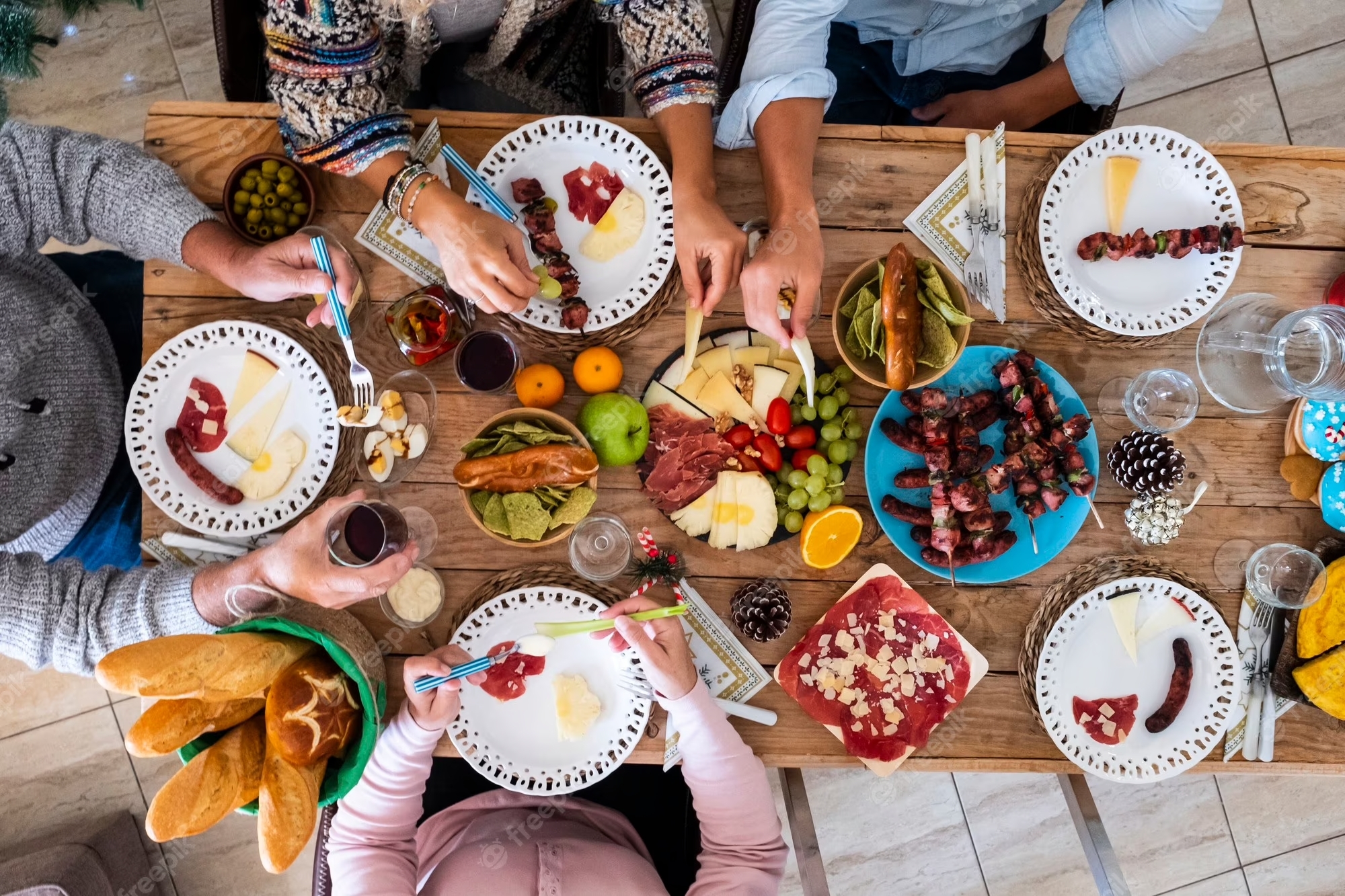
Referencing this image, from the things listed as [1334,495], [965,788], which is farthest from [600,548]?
[965,788]

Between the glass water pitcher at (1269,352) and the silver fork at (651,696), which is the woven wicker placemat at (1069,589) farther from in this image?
the silver fork at (651,696)

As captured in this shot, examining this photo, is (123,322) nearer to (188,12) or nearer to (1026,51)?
(188,12)

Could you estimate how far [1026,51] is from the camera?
2039 millimetres

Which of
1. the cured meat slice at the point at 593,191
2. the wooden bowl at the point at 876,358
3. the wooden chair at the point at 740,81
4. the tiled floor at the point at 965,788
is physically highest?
the wooden chair at the point at 740,81

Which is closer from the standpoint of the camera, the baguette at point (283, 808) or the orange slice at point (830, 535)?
the baguette at point (283, 808)

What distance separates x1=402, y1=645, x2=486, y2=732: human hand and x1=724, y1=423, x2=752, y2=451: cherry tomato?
2.10 feet

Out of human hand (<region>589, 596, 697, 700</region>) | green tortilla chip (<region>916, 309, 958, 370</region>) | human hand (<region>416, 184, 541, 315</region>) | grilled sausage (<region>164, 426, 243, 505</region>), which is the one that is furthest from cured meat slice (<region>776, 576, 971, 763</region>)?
grilled sausage (<region>164, 426, 243, 505</region>)

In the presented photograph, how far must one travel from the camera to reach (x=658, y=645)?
146 centimetres

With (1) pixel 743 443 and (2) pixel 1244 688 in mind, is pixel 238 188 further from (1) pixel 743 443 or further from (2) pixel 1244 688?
(2) pixel 1244 688

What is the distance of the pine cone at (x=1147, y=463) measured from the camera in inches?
59.2

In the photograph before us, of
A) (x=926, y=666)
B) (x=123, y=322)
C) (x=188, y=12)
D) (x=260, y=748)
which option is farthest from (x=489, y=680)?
(x=188, y=12)

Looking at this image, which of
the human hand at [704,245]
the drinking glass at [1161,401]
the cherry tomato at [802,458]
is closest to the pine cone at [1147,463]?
the drinking glass at [1161,401]

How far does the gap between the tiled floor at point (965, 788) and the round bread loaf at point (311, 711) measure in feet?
5.30

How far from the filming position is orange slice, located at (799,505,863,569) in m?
1.52
